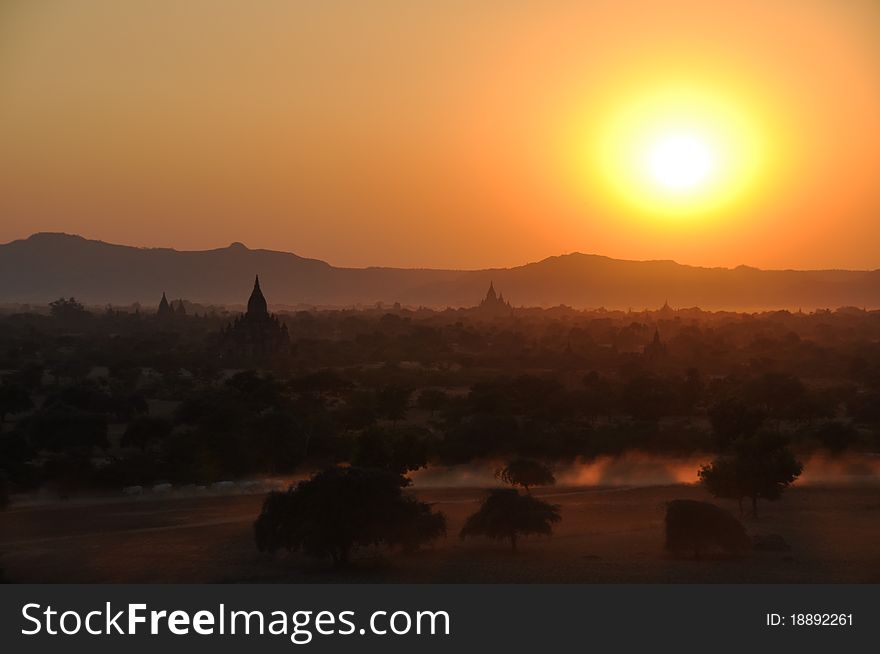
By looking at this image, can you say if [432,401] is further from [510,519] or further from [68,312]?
[68,312]

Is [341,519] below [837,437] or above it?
above

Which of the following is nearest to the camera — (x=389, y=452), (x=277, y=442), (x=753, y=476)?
(x=753, y=476)

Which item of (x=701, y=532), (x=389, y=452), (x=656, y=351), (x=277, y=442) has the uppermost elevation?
(x=656, y=351)

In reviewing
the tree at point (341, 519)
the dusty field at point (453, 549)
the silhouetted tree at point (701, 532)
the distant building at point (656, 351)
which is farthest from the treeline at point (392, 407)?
the silhouetted tree at point (701, 532)

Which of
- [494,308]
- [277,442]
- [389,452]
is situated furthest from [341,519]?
[494,308]

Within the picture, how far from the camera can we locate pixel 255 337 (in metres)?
83.2

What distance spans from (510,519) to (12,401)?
31513 mm

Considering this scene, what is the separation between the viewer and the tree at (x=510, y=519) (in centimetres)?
2673

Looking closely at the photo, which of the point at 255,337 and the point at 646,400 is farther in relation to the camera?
the point at 255,337

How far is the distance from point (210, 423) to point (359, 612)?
24.7 metres

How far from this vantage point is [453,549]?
26.9 meters

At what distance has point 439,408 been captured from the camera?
5669 cm

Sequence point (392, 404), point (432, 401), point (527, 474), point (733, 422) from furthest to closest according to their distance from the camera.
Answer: point (432, 401) < point (392, 404) < point (733, 422) < point (527, 474)

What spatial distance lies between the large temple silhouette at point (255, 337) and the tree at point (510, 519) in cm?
5598
